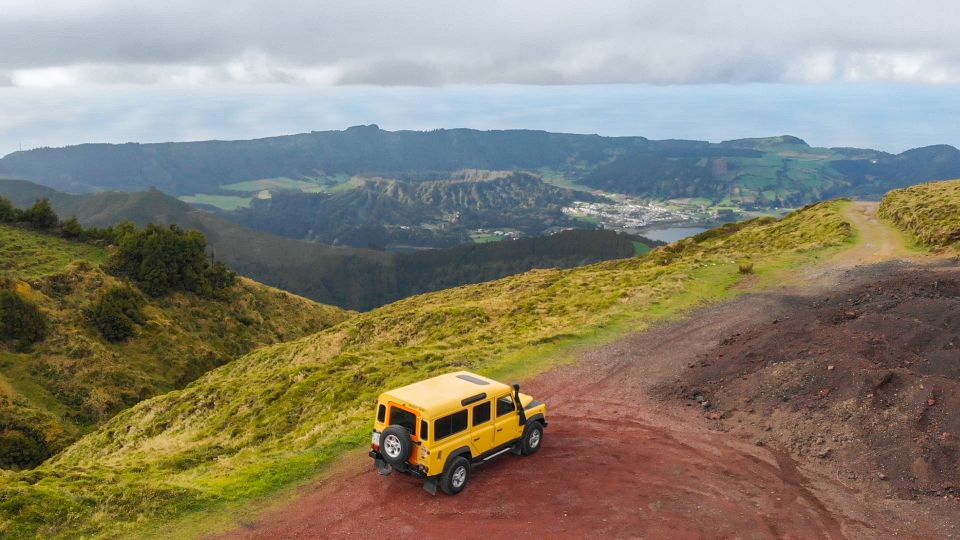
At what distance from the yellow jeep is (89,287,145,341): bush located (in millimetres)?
48347

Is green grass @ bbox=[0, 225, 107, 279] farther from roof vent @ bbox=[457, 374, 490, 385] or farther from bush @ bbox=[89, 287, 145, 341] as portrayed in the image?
roof vent @ bbox=[457, 374, 490, 385]

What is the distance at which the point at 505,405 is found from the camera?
18.3 meters

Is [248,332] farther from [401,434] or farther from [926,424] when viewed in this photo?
[926,424]

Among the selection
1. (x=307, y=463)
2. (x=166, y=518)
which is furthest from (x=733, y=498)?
(x=166, y=518)

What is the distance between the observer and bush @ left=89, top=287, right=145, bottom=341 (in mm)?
55312

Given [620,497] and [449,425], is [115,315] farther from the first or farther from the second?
Result: [620,497]

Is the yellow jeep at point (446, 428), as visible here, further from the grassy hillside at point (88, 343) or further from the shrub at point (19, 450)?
the grassy hillside at point (88, 343)

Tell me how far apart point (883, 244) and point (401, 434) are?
162ft

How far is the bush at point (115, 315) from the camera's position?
55312mm

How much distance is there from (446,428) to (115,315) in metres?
51.0

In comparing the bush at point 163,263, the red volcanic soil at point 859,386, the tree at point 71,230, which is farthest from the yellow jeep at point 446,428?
the tree at point 71,230

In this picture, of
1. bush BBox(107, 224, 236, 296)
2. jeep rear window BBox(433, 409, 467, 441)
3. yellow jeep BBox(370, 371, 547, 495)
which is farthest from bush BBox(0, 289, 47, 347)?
jeep rear window BBox(433, 409, 467, 441)

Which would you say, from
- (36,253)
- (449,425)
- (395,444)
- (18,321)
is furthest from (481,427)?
(36,253)

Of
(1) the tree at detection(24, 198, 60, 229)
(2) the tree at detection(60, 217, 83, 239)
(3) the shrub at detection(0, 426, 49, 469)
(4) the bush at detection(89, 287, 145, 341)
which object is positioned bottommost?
(3) the shrub at detection(0, 426, 49, 469)
